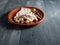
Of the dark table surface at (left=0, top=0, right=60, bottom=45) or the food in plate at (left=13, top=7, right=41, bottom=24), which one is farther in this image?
the food in plate at (left=13, top=7, right=41, bottom=24)

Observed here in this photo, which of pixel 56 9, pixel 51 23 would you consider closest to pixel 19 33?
pixel 51 23

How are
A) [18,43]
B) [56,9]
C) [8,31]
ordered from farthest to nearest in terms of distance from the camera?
[56,9], [8,31], [18,43]

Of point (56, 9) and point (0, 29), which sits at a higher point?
point (56, 9)

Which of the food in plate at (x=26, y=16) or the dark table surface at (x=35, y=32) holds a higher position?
the food in plate at (x=26, y=16)

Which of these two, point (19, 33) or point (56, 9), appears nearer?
point (19, 33)

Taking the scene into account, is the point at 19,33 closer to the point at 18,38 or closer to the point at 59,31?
the point at 18,38

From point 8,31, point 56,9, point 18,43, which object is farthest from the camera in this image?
point 56,9

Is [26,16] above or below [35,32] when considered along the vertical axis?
above

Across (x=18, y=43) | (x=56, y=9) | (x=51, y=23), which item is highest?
(x=56, y=9)

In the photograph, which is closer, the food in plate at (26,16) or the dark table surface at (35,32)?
the dark table surface at (35,32)

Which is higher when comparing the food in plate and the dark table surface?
the food in plate
